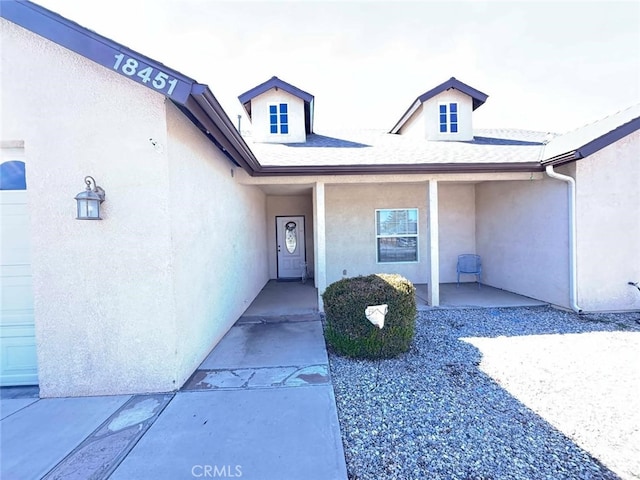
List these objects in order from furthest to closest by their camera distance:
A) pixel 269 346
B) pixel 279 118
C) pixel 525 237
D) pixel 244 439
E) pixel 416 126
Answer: pixel 416 126, pixel 279 118, pixel 525 237, pixel 269 346, pixel 244 439

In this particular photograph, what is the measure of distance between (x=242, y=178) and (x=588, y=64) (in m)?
10.9

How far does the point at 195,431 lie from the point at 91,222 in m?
2.48

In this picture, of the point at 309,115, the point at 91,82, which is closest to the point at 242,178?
the point at 91,82

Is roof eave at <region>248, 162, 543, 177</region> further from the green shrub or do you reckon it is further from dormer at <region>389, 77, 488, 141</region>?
dormer at <region>389, 77, 488, 141</region>

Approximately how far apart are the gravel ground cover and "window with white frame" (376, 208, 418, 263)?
3.98m

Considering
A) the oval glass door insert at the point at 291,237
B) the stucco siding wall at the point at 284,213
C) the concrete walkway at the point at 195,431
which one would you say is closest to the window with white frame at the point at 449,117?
the stucco siding wall at the point at 284,213

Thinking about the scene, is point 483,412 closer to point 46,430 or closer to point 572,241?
point 46,430

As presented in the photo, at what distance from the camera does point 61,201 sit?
305 centimetres

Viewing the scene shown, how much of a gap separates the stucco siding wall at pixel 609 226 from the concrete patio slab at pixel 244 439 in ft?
20.3

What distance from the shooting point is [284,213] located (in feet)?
33.8

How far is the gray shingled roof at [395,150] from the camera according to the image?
6.09 m

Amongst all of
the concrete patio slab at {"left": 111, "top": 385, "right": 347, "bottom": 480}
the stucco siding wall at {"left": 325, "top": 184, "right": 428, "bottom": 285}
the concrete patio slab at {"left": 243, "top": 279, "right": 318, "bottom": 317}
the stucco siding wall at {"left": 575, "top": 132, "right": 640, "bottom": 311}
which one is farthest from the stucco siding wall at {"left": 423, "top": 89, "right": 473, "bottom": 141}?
the concrete patio slab at {"left": 111, "top": 385, "right": 347, "bottom": 480}

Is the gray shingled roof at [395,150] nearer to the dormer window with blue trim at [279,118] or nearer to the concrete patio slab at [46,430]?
the dormer window with blue trim at [279,118]

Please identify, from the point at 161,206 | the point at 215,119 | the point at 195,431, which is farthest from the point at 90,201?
the point at 195,431
